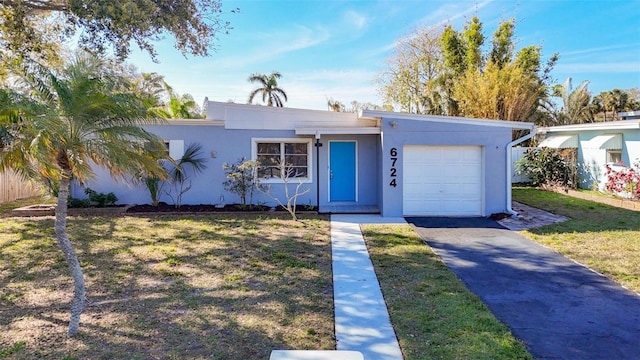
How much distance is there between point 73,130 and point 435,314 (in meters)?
4.71

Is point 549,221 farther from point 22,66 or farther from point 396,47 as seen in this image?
point 396,47

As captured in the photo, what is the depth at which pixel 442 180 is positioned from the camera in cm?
1171

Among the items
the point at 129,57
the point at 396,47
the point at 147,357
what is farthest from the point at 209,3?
the point at 396,47

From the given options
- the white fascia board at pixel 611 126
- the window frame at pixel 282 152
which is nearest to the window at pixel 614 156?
the white fascia board at pixel 611 126

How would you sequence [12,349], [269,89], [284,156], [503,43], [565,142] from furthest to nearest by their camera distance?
[269,89]
[503,43]
[565,142]
[284,156]
[12,349]

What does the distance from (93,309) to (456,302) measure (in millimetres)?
4737

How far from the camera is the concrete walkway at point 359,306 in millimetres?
3988

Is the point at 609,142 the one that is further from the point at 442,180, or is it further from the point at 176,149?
the point at 176,149

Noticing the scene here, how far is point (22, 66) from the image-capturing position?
14.8 feet

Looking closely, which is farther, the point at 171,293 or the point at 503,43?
the point at 503,43

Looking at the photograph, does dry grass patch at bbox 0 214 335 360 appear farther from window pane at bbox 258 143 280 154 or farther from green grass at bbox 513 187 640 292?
green grass at bbox 513 187 640 292

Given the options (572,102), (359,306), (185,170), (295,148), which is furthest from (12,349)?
(572,102)

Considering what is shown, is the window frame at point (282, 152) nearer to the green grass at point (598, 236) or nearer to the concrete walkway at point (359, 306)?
the concrete walkway at point (359, 306)

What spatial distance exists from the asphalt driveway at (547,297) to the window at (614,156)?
31.2 ft
